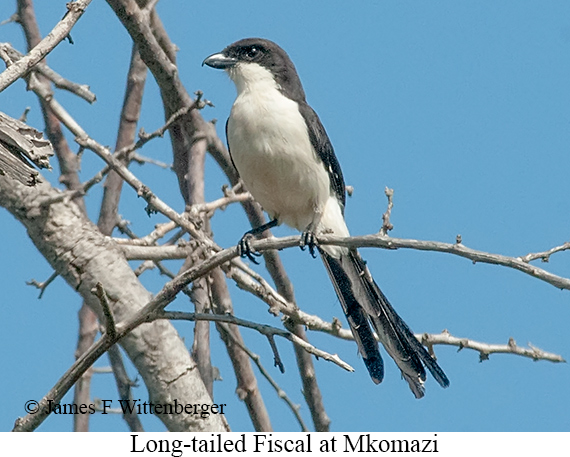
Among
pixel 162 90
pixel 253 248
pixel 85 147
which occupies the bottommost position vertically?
pixel 253 248

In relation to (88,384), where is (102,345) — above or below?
below

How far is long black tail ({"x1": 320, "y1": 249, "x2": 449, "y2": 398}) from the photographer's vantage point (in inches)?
159

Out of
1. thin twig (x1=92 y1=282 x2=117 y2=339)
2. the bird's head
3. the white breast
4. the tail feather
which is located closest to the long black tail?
the tail feather

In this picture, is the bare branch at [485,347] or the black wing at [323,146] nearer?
the bare branch at [485,347]

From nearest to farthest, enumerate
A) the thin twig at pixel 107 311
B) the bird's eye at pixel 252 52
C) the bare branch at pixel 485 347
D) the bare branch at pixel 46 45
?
the thin twig at pixel 107 311 < the bare branch at pixel 46 45 < the bare branch at pixel 485 347 < the bird's eye at pixel 252 52

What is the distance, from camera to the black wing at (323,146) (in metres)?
4.60

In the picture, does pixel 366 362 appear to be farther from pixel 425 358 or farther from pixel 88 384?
pixel 88 384

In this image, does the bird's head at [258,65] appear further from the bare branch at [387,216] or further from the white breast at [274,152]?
the bare branch at [387,216]

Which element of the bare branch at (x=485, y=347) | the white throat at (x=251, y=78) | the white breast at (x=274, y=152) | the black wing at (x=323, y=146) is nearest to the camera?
the bare branch at (x=485, y=347)

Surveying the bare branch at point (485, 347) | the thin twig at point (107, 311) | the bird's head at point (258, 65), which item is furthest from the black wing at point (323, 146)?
the thin twig at point (107, 311)

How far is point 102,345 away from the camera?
9.32 ft

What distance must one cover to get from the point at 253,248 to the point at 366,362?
1278 millimetres

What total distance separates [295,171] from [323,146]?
0.81 feet
